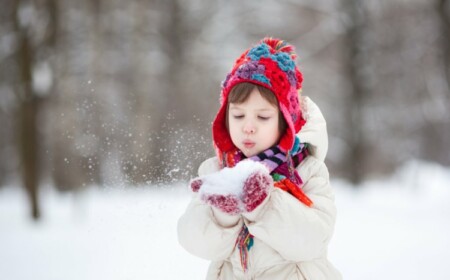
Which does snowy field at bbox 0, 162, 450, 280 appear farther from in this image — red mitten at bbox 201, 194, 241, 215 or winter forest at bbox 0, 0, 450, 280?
red mitten at bbox 201, 194, 241, 215

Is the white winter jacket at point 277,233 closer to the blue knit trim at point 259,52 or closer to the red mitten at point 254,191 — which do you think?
the red mitten at point 254,191

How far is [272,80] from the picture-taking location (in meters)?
2.29

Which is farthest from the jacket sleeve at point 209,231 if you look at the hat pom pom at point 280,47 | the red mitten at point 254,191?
the hat pom pom at point 280,47

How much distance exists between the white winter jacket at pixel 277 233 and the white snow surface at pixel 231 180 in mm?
118

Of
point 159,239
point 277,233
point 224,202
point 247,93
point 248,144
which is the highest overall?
point 247,93

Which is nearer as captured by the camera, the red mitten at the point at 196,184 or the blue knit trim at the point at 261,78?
the red mitten at the point at 196,184

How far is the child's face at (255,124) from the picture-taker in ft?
7.57

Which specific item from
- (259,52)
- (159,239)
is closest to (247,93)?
(259,52)

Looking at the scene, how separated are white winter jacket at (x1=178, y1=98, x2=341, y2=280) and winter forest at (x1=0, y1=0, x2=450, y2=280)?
84 cm

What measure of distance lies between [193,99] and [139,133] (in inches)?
115

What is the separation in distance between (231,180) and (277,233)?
0.27 m

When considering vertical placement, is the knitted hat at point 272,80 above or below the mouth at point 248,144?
above

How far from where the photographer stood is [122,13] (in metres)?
15.1

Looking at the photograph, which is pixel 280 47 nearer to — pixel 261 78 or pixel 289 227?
pixel 261 78
